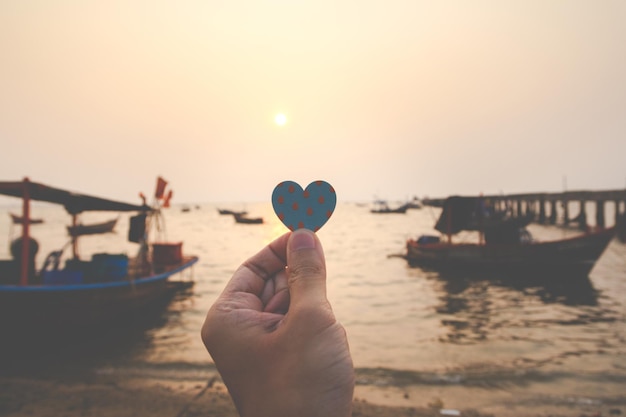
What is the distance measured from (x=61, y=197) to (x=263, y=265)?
1096cm

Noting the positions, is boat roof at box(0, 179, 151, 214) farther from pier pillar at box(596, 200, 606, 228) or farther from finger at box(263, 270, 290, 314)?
pier pillar at box(596, 200, 606, 228)

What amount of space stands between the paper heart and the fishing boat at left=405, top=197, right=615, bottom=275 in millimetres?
20673

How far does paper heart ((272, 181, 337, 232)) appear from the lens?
6.27 ft

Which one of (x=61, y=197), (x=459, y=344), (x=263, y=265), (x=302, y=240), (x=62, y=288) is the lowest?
(x=459, y=344)

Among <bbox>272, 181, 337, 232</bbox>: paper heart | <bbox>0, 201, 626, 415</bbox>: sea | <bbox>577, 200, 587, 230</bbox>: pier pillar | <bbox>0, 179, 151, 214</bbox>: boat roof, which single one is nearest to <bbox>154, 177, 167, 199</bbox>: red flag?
<bbox>0, 179, 151, 214</bbox>: boat roof

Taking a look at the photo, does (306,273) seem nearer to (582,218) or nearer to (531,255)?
(531,255)

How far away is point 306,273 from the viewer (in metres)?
1.45

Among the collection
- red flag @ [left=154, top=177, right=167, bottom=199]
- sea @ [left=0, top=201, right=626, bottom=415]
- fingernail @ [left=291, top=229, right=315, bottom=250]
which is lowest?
sea @ [left=0, top=201, right=626, bottom=415]

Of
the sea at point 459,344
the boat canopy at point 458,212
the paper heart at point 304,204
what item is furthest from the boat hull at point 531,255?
the paper heart at point 304,204

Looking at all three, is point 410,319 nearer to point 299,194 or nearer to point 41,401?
point 41,401

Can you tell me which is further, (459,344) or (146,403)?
(459,344)

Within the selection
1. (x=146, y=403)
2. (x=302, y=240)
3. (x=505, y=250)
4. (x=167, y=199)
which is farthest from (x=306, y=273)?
(x=505, y=250)

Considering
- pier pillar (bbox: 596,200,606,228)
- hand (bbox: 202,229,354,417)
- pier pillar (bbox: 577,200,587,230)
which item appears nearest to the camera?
hand (bbox: 202,229,354,417)

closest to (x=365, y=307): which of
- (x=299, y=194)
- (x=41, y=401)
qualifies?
(x=41, y=401)
